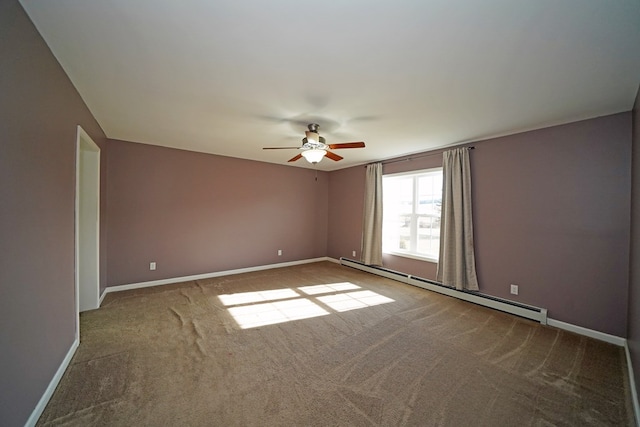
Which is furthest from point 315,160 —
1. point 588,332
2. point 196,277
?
point 588,332

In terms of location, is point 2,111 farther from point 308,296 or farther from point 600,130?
point 600,130

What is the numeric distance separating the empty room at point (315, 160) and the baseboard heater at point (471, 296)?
0.04 meters

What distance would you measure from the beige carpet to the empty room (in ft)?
0.07

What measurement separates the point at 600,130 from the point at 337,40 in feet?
10.4

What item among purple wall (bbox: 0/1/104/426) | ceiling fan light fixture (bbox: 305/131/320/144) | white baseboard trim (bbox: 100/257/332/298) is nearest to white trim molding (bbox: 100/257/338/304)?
white baseboard trim (bbox: 100/257/332/298)

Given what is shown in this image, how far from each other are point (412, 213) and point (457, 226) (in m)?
1.02

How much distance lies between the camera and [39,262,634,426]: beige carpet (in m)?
1.63

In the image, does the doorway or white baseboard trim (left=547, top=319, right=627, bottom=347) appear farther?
the doorway

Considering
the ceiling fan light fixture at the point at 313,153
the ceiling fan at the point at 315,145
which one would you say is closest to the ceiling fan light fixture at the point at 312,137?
the ceiling fan at the point at 315,145

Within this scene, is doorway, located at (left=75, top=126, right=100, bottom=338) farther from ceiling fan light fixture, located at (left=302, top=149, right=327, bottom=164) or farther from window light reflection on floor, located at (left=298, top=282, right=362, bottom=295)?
window light reflection on floor, located at (left=298, top=282, right=362, bottom=295)

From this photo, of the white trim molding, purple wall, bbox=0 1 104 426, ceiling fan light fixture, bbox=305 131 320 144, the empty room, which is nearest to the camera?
purple wall, bbox=0 1 104 426

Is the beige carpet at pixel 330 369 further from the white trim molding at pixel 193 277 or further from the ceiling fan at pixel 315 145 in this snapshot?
the ceiling fan at pixel 315 145

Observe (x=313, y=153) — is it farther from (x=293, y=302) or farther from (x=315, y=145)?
(x=293, y=302)

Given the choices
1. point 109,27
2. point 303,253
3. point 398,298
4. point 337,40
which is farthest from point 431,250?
point 109,27
